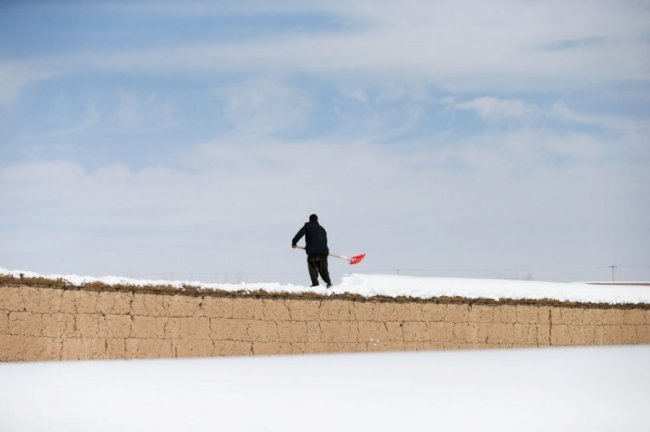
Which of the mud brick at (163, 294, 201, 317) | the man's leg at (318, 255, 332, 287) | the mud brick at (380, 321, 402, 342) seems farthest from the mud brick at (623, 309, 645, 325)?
the mud brick at (163, 294, 201, 317)

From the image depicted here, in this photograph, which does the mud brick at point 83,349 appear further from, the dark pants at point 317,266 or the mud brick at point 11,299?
the dark pants at point 317,266

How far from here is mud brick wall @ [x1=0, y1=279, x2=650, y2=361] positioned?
1859 cm

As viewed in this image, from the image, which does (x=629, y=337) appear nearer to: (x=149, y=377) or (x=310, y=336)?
(x=310, y=336)

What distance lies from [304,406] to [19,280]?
8.01 meters

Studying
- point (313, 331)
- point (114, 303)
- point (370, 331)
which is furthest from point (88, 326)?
point (370, 331)

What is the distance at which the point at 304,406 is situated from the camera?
12.2 m

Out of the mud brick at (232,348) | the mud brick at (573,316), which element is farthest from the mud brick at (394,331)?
the mud brick at (573,316)

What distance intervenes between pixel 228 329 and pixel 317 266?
155 inches

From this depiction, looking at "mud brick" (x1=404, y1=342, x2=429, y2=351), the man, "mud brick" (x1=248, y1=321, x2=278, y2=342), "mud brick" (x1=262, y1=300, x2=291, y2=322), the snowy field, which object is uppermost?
the man

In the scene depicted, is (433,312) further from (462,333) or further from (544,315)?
(544,315)

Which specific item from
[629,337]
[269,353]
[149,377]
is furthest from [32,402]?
[629,337]

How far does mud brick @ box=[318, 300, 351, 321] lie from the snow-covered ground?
25cm

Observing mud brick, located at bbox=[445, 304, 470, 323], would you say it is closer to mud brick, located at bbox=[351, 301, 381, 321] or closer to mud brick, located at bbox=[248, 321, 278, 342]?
mud brick, located at bbox=[351, 301, 381, 321]

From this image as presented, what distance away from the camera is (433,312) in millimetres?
23406
